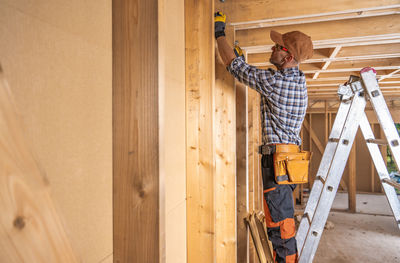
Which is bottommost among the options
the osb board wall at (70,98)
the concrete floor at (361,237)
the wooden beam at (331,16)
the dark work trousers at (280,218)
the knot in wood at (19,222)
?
the concrete floor at (361,237)

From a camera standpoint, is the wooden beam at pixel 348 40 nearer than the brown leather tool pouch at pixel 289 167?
No

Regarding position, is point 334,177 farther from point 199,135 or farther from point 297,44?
point 199,135

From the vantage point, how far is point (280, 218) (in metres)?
1.88

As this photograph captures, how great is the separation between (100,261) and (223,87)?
5.23ft

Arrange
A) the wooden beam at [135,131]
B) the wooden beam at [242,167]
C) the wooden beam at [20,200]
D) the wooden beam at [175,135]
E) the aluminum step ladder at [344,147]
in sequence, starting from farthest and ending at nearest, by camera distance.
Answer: the wooden beam at [242,167] < the aluminum step ladder at [344,147] < the wooden beam at [175,135] < the wooden beam at [135,131] < the wooden beam at [20,200]

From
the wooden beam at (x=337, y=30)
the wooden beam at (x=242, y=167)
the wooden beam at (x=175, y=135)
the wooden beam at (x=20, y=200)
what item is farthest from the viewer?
the wooden beam at (x=242, y=167)

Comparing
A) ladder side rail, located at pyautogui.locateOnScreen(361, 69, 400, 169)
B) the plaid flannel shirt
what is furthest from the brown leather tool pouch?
ladder side rail, located at pyautogui.locateOnScreen(361, 69, 400, 169)

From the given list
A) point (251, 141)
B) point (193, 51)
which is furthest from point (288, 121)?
point (251, 141)

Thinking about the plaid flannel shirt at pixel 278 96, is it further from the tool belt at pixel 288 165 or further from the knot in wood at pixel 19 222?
the knot in wood at pixel 19 222

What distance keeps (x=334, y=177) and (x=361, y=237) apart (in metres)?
3.76

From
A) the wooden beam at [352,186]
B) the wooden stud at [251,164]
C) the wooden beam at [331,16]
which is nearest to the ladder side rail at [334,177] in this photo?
the wooden beam at [331,16]

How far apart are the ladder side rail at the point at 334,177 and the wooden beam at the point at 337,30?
1.84 feet

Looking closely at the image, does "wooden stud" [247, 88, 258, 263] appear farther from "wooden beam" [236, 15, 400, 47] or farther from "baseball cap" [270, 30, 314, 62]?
"baseball cap" [270, 30, 314, 62]

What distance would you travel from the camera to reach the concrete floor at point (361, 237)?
403cm
